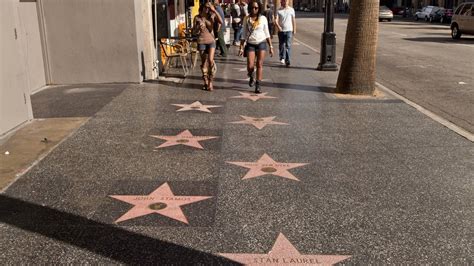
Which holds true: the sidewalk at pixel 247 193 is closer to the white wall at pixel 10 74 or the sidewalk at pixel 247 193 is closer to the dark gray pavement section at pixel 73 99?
the dark gray pavement section at pixel 73 99

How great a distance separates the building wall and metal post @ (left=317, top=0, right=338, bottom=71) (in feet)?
17.7

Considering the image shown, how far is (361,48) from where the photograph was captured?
10.1 m

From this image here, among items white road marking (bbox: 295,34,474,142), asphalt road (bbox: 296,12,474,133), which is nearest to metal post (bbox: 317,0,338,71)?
asphalt road (bbox: 296,12,474,133)

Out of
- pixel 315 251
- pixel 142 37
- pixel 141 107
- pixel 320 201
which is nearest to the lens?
pixel 315 251

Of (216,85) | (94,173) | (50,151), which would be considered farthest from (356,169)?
(216,85)

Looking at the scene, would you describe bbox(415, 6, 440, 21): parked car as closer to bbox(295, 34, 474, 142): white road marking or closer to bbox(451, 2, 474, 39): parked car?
bbox(451, 2, 474, 39): parked car

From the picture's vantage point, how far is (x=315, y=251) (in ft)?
12.5

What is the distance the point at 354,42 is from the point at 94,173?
21.8 feet

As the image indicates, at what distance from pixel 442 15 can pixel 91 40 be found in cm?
4165

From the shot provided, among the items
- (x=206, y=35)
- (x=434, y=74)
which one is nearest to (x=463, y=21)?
(x=434, y=74)

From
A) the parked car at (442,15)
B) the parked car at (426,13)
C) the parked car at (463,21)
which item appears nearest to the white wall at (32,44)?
the parked car at (463,21)

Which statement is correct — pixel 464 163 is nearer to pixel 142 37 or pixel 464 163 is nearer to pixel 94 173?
pixel 94 173

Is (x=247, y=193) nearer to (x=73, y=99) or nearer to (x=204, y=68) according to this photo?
(x=73, y=99)

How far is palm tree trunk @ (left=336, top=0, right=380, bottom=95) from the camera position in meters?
9.91
